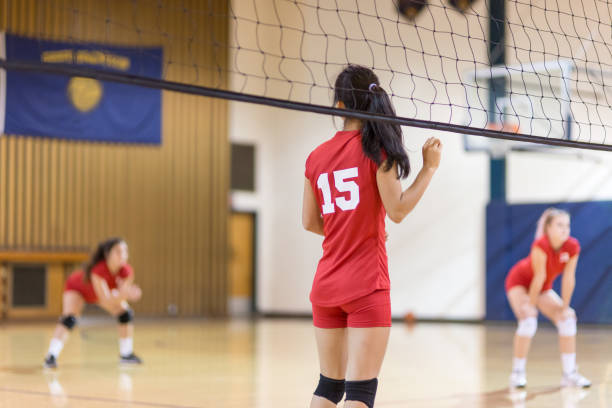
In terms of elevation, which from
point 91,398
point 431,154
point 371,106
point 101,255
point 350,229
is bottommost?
point 91,398

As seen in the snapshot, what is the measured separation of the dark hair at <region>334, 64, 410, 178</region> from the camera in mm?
2393

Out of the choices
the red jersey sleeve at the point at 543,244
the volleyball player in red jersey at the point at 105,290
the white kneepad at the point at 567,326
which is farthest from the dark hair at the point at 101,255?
the white kneepad at the point at 567,326

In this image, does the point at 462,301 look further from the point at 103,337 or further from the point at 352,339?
the point at 352,339

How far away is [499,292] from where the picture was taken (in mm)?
12914


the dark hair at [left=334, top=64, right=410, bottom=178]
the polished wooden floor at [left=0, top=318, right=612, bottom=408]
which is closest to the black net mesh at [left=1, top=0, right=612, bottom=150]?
the polished wooden floor at [left=0, top=318, right=612, bottom=408]

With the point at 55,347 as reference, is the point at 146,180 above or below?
above

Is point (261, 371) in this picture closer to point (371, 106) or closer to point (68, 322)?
A: point (68, 322)

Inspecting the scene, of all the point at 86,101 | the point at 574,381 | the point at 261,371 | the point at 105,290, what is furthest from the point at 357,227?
the point at 86,101

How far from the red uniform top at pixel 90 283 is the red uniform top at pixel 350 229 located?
4741mm

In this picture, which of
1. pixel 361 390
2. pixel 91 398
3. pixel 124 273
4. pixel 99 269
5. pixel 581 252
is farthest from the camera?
pixel 581 252

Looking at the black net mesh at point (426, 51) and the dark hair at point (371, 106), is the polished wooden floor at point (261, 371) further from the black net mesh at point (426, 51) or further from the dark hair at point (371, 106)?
the dark hair at point (371, 106)

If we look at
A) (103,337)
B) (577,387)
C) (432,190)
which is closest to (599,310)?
(432,190)

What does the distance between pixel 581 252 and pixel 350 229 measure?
34.4 ft

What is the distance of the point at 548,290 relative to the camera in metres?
5.91
